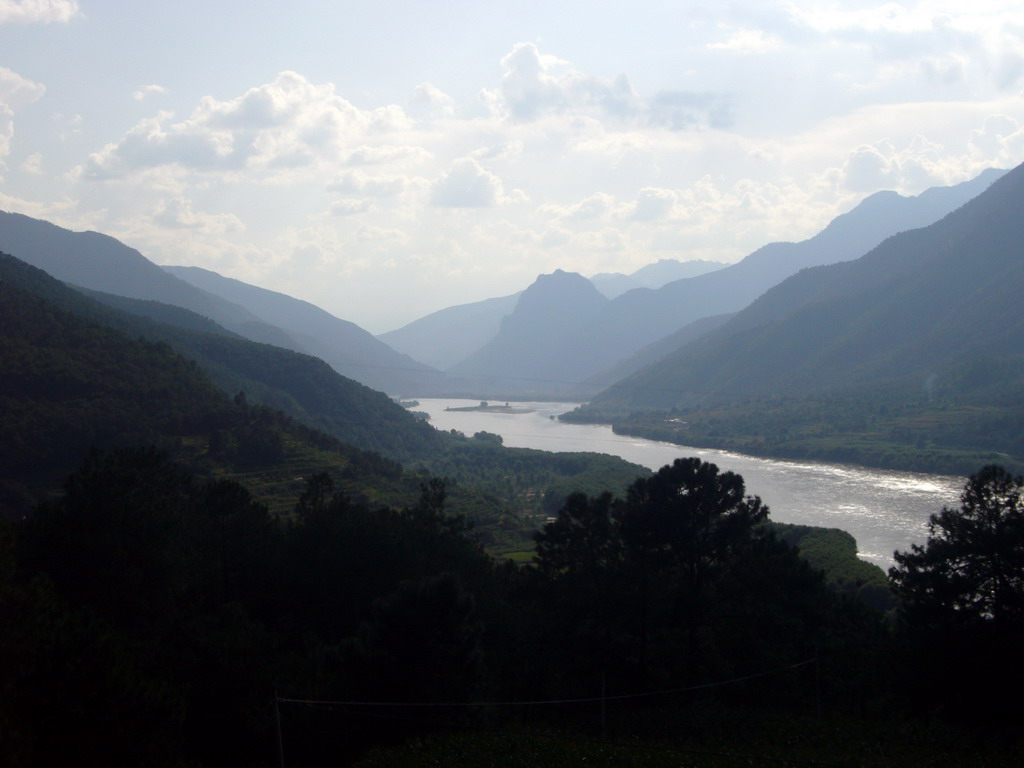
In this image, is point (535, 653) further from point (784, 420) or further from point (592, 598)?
point (784, 420)

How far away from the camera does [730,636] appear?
16.8m

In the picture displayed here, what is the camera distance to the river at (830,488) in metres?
40.7

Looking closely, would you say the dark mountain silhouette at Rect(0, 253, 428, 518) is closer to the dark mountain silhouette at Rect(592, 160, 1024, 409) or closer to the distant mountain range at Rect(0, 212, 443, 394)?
the dark mountain silhouette at Rect(592, 160, 1024, 409)

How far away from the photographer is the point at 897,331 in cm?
10688

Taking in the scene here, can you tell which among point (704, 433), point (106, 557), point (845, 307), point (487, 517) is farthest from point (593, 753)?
point (845, 307)

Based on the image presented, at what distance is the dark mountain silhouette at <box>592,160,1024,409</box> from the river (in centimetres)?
2533

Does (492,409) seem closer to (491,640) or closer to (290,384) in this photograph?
(290,384)

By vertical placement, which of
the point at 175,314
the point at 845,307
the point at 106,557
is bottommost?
the point at 106,557

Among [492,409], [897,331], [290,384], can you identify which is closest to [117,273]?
[492,409]

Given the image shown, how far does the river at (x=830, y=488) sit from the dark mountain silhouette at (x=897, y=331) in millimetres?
25332

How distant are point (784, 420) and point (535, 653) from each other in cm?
7232

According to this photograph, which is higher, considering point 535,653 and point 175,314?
point 175,314

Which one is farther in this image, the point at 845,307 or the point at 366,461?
the point at 845,307

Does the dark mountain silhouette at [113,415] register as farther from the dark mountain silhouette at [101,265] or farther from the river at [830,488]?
the dark mountain silhouette at [101,265]
